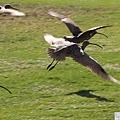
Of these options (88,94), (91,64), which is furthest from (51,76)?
(91,64)

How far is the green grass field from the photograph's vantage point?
12.2 metres

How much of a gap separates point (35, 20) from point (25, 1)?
12.7 feet

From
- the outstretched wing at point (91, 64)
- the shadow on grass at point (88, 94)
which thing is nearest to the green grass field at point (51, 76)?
the shadow on grass at point (88, 94)

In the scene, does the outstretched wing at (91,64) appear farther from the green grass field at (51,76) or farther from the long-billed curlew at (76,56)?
the green grass field at (51,76)

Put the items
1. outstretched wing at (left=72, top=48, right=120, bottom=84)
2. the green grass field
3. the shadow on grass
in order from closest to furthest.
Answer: the green grass field, outstretched wing at (left=72, top=48, right=120, bottom=84), the shadow on grass

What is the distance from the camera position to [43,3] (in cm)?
2606

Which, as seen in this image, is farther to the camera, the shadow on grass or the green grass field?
the shadow on grass

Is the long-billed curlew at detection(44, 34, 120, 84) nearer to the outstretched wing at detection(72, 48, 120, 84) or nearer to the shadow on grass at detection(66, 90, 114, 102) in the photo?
the outstretched wing at detection(72, 48, 120, 84)

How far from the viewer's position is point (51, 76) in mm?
14695

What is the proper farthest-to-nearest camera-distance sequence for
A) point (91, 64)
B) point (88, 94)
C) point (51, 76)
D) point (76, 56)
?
point (51, 76), point (88, 94), point (76, 56), point (91, 64)

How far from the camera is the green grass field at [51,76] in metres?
12.2

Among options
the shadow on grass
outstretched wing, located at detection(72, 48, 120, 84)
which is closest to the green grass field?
the shadow on grass

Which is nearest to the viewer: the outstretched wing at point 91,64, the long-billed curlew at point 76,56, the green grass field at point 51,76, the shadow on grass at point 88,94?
the green grass field at point 51,76

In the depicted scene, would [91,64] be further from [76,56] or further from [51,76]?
[51,76]
